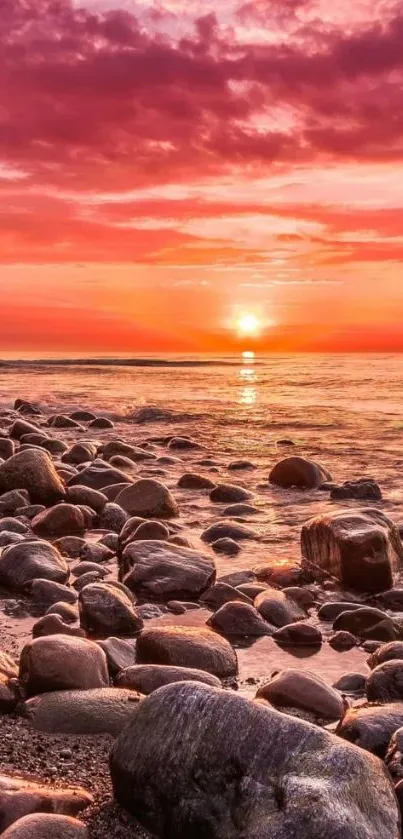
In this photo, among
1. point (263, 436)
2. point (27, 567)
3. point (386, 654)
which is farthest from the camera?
point (263, 436)

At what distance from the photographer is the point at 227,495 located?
10.1m

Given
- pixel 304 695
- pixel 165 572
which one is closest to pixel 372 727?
pixel 304 695

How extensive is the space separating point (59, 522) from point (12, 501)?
1118 mm

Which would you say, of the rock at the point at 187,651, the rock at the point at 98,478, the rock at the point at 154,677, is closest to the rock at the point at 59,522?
the rock at the point at 98,478

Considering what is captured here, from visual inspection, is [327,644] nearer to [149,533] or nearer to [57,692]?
[57,692]

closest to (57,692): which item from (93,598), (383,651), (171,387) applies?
(93,598)

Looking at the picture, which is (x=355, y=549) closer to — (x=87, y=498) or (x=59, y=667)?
(x=59, y=667)

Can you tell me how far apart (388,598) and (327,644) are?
1.23 meters

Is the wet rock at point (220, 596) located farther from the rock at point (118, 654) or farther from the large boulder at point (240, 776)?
the large boulder at point (240, 776)

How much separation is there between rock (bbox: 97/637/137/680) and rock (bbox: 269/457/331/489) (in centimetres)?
665

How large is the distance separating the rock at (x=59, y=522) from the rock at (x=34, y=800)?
4.92 m

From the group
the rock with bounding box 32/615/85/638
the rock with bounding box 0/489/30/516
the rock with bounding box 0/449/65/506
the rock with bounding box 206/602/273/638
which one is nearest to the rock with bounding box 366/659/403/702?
the rock with bounding box 206/602/273/638

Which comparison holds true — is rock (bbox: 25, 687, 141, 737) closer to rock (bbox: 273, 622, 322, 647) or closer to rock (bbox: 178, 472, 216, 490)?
rock (bbox: 273, 622, 322, 647)

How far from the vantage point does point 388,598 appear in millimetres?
6273
